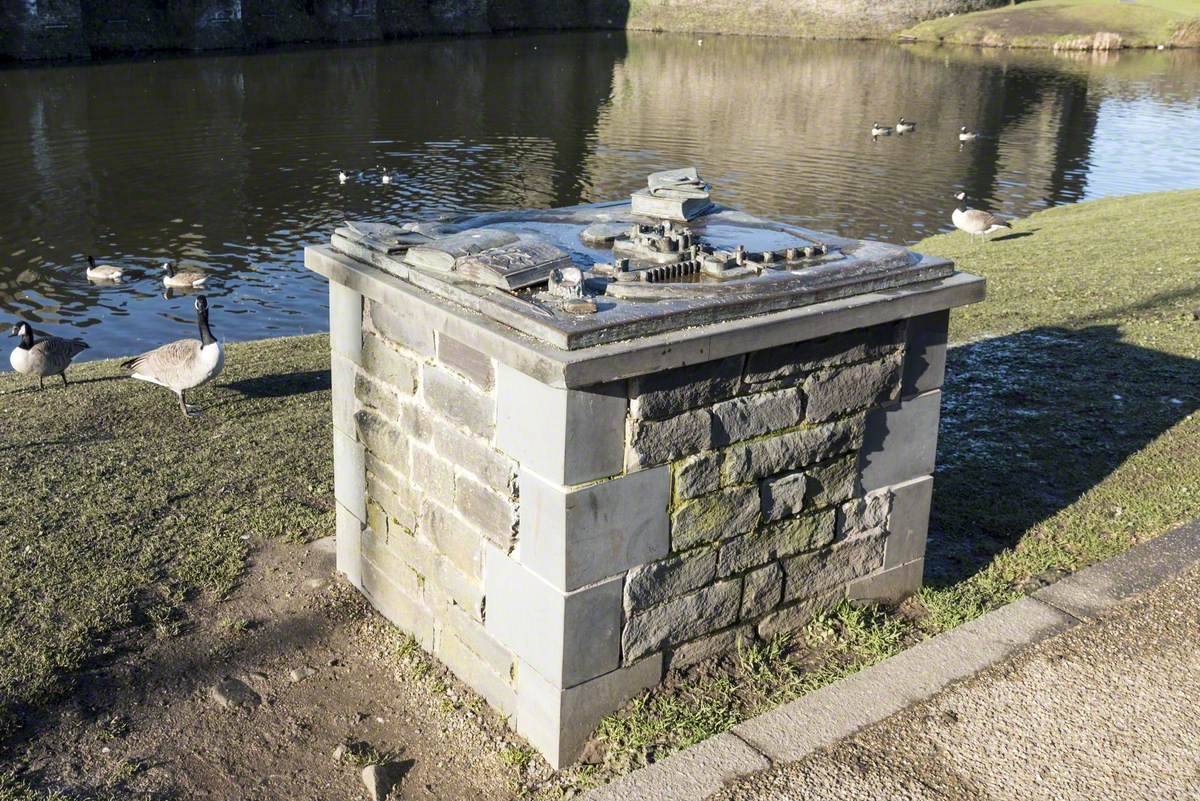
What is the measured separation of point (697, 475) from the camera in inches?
204

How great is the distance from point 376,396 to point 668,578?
1.83 metres

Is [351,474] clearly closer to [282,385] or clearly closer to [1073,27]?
[282,385]

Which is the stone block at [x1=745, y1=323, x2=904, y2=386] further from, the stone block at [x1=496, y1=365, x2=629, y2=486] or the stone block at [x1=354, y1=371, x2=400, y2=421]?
the stone block at [x1=354, y1=371, x2=400, y2=421]

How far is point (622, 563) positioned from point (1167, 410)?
5.51 meters

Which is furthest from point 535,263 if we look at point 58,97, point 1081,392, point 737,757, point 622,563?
point 58,97

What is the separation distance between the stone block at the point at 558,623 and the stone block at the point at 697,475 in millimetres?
470

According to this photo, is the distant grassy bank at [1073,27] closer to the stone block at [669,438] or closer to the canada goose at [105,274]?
the canada goose at [105,274]

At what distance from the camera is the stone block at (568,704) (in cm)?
511

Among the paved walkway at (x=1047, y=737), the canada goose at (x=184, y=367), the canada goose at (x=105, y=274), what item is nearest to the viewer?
the paved walkway at (x=1047, y=737)

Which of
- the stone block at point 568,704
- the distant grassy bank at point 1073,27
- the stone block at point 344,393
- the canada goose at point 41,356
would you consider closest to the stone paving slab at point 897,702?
the stone block at point 568,704

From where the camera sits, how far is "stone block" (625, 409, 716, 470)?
493 centimetres

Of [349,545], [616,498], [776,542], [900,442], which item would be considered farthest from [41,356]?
[900,442]

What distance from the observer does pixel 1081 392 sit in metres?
9.13

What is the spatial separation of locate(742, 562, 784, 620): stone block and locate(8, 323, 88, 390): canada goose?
8034 millimetres
